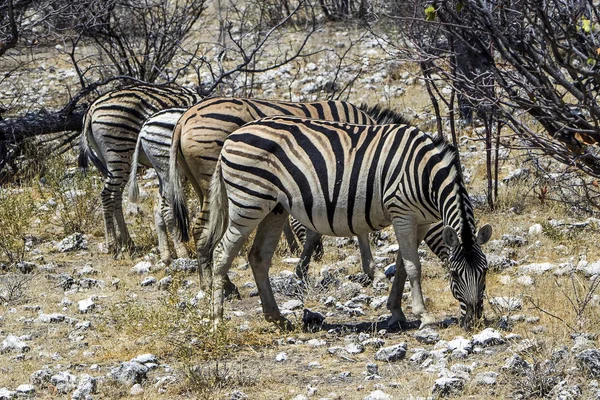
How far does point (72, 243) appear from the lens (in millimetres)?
9727

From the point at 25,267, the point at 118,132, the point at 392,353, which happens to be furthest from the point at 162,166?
the point at 392,353

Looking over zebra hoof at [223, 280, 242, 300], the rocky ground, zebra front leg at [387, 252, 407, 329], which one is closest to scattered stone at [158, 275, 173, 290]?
the rocky ground

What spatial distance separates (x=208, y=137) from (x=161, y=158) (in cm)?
102

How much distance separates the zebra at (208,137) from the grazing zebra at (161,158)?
0.58 meters

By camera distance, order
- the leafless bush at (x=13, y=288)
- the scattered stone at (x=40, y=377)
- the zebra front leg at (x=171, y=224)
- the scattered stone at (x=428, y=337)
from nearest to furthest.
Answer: the scattered stone at (x=40, y=377) → the scattered stone at (x=428, y=337) → the leafless bush at (x=13, y=288) → the zebra front leg at (x=171, y=224)

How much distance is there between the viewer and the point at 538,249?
8.62 metres

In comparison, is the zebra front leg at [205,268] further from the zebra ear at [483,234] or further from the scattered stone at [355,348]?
the zebra ear at [483,234]

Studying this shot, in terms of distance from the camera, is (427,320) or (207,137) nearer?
(427,320)

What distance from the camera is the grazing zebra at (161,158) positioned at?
8.88m

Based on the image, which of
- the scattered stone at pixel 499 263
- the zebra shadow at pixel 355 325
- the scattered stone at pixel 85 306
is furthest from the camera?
the scattered stone at pixel 499 263

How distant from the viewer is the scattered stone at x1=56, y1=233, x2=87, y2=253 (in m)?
9.64

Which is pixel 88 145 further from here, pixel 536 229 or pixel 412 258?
pixel 536 229

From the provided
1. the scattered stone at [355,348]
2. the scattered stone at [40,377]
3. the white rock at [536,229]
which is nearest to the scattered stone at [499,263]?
the white rock at [536,229]

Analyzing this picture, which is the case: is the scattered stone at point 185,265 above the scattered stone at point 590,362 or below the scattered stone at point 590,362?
above
